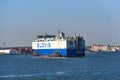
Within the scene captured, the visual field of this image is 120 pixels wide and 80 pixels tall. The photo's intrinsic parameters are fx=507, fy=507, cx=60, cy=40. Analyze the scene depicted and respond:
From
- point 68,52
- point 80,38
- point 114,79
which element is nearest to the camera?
point 114,79

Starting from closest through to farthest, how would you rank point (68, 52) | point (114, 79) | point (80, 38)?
1. point (114, 79)
2. point (68, 52)
3. point (80, 38)

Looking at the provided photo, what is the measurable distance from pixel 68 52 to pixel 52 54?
16.9 ft

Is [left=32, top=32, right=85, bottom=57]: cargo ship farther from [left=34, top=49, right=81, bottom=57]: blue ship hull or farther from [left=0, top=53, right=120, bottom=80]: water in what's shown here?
[left=0, top=53, right=120, bottom=80]: water

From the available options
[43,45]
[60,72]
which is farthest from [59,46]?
[60,72]

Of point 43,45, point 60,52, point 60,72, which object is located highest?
point 43,45

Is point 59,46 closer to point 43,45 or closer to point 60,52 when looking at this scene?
point 60,52

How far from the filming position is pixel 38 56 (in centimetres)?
15638

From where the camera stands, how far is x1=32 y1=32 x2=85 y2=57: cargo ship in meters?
149

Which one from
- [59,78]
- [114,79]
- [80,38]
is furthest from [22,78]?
[80,38]

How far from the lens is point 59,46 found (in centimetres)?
15025

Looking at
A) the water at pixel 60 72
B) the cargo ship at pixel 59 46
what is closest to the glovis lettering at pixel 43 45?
the cargo ship at pixel 59 46

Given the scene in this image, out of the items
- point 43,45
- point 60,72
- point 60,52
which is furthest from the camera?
point 43,45

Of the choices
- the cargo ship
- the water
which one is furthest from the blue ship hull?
the water

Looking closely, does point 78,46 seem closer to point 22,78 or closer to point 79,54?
point 79,54
